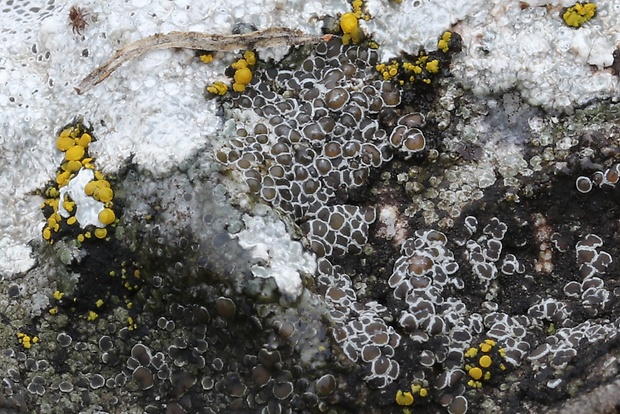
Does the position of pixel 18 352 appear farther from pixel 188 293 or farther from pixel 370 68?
pixel 370 68

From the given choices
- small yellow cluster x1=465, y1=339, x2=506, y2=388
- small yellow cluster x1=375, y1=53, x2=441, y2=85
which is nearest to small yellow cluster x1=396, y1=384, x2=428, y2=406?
small yellow cluster x1=465, y1=339, x2=506, y2=388

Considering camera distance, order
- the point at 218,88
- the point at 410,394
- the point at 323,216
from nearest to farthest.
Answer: the point at 410,394 → the point at 323,216 → the point at 218,88

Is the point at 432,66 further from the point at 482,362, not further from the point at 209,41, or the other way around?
the point at 482,362

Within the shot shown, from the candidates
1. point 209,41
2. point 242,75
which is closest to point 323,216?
point 242,75

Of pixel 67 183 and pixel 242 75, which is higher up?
pixel 242 75

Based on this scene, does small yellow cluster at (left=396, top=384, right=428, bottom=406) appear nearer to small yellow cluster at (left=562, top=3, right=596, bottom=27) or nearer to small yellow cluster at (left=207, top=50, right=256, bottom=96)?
small yellow cluster at (left=207, top=50, right=256, bottom=96)

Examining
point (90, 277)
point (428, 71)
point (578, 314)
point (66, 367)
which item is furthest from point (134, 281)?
point (578, 314)
